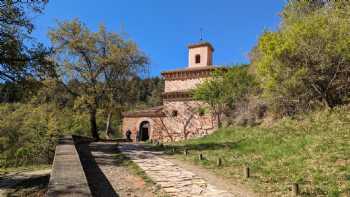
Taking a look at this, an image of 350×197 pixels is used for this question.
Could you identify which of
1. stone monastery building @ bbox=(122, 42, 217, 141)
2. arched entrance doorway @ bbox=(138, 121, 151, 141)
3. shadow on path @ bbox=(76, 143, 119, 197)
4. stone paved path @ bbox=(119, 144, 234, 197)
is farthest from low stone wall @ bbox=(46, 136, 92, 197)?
arched entrance doorway @ bbox=(138, 121, 151, 141)

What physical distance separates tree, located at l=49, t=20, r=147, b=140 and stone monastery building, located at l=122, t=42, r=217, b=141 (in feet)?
25.0

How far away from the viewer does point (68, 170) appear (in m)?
5.79

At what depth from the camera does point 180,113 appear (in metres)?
28.1

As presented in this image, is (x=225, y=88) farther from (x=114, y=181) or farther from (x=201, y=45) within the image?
(x=114, y=181)

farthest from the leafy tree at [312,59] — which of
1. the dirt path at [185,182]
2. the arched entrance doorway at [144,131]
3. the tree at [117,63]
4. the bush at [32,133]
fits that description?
the arched entrance doorway at [144,131]

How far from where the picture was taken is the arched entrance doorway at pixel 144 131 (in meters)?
29.8

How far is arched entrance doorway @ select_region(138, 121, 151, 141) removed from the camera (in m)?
29.8

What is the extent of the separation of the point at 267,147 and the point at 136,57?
13.1m

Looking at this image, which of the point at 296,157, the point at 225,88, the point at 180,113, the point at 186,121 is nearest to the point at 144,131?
the point at 180,113

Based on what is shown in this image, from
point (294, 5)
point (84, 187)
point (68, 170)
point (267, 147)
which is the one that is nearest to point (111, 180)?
point (68, 170)

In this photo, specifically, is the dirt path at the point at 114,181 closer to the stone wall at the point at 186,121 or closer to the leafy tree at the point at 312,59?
the leafy tree at the point at 312,59

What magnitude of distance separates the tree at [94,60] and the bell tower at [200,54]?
10129 mm

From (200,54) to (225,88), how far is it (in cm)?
989

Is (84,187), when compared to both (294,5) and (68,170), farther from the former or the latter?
(294,5)
